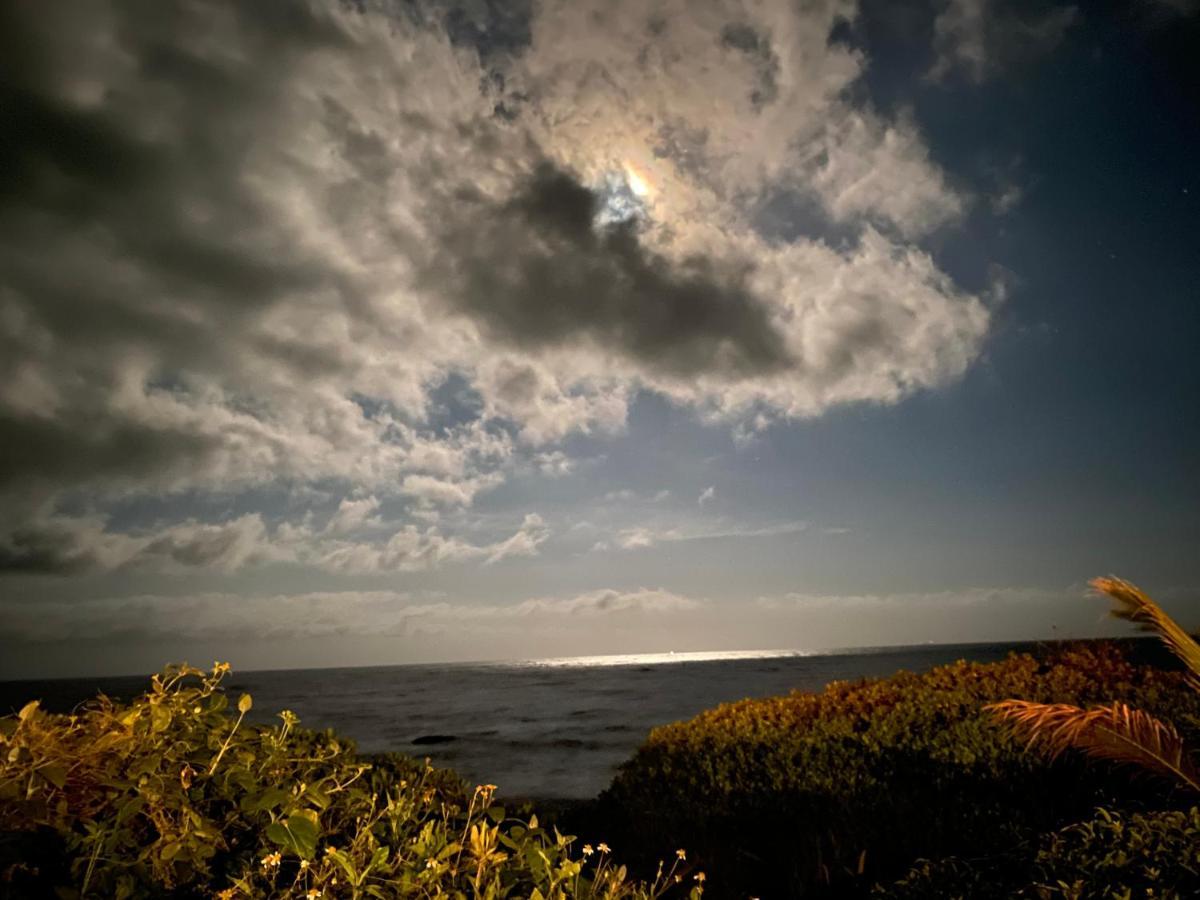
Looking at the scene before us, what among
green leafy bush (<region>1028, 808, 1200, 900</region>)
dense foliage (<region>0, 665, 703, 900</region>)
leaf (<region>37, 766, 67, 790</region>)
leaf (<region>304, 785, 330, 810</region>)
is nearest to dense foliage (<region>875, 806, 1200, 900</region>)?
green leafy bush (<region>1028, 808, 1200, 900</region>)

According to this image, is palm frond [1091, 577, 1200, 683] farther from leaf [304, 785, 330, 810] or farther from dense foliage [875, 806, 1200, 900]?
leaf [304, 785, 330, 810]

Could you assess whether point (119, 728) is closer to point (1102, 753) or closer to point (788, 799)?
point (788, 799)

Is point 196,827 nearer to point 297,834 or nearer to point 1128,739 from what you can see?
point 297,834

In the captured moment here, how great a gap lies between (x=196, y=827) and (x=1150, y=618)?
8108 millimetres

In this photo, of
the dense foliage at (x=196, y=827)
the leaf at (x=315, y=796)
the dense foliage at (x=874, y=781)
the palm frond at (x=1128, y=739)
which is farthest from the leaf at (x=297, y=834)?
the palm frond at (x=1128, y=739)

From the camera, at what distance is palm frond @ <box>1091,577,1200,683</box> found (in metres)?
6.73

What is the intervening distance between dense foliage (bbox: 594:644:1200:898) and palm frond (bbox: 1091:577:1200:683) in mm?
1366

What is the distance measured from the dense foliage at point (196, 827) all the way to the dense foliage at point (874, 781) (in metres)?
3.65

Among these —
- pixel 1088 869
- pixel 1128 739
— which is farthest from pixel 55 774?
pixel 1128 739

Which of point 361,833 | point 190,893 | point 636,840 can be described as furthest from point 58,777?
point 636,840

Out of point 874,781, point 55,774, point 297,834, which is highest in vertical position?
point 55,774

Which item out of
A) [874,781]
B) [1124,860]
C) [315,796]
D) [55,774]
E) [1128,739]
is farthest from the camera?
[874,781]

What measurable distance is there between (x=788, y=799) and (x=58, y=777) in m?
7.40

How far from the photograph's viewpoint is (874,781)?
781 centimetres
